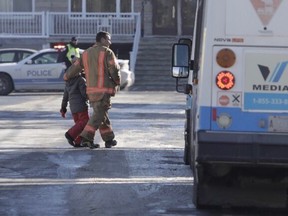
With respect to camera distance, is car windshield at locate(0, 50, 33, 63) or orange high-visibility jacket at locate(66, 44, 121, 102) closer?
orange high-visibility jacket at locate(66, 44, 121, 102)

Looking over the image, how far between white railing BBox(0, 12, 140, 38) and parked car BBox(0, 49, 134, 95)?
746cm

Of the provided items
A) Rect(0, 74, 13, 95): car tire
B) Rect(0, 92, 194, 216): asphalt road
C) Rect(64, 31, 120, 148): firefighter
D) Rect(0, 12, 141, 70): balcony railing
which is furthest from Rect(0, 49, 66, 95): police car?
Rect(64, 31, 120, 148): firefighter

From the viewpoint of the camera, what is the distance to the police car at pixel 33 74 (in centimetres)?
2834

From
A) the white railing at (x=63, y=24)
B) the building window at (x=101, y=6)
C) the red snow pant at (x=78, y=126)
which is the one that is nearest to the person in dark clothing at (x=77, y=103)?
the red snow pant at (x=78, y=126)

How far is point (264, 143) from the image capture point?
25.6 ft

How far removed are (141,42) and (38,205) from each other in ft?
88.0

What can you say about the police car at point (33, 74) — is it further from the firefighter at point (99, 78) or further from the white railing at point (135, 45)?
the firefighter at point (99, 78)

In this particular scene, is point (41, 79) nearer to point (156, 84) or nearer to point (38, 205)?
point (156, 84)

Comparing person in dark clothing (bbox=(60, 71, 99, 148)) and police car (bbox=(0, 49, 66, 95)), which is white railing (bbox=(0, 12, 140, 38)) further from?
person in dark clothing (bbox=(60, 71, 99, 148))

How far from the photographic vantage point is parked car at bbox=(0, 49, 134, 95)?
28.3 metres

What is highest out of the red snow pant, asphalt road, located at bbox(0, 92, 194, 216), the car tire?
the red snow pant

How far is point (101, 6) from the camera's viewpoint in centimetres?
3788

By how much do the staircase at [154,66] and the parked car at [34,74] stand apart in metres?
4.14

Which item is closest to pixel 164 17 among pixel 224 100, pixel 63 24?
pixel 63 24
